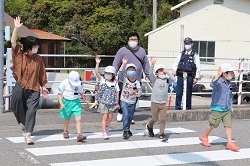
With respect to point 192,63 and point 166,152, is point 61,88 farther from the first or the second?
point 192,63

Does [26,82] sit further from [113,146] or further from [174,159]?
[174,159]

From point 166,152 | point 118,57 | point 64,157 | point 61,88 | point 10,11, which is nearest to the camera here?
point 64,157

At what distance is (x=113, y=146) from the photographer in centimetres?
759

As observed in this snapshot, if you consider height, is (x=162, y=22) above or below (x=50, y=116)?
above

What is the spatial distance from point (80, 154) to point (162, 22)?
117 feet

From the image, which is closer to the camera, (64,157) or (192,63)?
(64,157)

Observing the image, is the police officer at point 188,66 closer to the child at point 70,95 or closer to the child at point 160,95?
the child at point 160,95

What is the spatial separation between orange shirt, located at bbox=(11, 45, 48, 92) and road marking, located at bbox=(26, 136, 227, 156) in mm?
1114

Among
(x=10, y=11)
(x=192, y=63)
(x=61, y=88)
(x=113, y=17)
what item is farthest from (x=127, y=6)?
(x=61, y=88)

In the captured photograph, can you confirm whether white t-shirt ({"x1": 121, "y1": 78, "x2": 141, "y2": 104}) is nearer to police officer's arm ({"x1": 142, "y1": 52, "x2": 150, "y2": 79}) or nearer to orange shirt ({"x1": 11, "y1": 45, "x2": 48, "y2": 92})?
police officer's arm ({"x1": 142, "y1": 52, "x2": 150, "y2": 79})

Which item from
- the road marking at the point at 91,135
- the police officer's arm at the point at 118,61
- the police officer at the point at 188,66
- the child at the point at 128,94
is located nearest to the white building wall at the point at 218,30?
the police officer at the point at 188,66

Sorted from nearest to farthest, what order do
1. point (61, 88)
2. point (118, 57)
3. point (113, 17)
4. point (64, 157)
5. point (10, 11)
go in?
point (64, 157) → point (61, 88) → point (118, 57) → point (10, 11) → point (113, 17)

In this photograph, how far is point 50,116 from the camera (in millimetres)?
10148

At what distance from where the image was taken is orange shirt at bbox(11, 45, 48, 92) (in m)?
7.36
